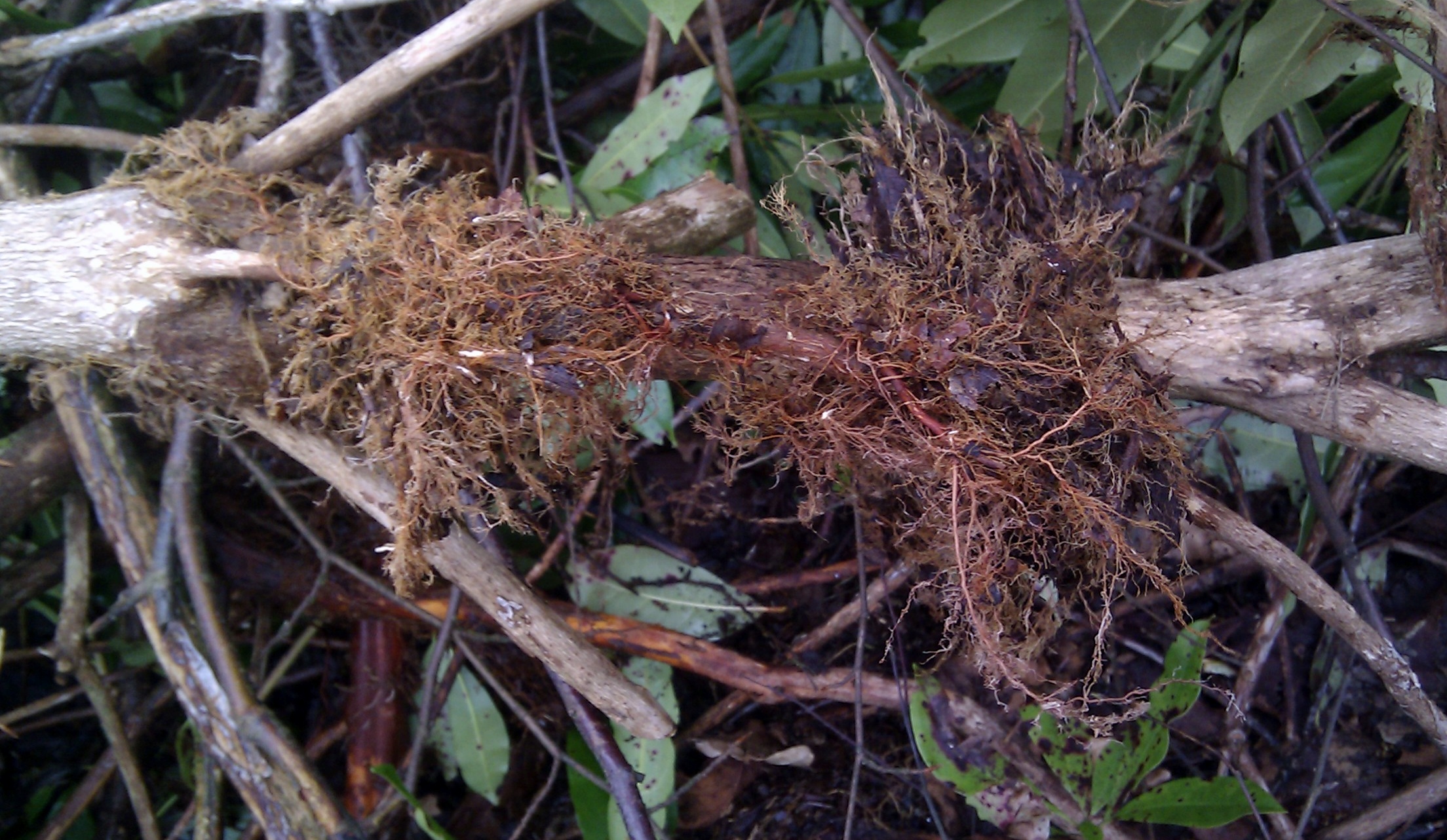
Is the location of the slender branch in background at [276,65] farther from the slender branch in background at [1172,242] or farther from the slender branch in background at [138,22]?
the slender branch in background at [1172,242]

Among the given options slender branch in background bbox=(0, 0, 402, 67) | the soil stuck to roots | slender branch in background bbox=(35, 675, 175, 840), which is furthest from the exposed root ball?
slender branch in background bbox=(35, 675, 175, 840)

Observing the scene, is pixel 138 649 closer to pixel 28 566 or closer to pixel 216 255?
pixel 28 566

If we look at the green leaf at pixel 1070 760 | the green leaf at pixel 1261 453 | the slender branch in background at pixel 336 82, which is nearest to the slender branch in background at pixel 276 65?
the slender branch in background at pixel 336 82

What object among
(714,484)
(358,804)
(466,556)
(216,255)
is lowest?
(358,804)

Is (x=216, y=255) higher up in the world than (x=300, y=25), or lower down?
lower down

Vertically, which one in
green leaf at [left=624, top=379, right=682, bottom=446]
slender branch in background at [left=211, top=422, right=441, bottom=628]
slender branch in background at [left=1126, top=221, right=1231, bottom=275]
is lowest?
slender branch in background at [left=211, top=422, right=441, bottom=628]

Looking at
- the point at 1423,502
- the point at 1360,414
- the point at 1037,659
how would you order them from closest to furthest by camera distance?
the point at 1360,414
the point at 1037,659
the point at 1423,502

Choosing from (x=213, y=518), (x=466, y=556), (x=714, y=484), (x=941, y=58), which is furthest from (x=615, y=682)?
(x=941, y=58)

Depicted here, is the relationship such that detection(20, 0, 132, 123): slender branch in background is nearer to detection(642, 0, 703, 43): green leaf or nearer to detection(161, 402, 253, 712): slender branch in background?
detection(161, 402, 253, 712): slender branch in background
